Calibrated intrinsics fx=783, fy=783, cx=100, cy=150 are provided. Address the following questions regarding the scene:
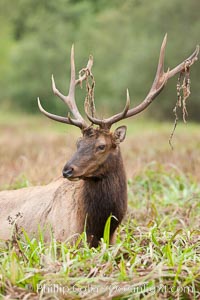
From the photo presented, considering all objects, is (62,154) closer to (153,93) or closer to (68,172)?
(153,93)

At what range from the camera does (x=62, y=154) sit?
44.5ft

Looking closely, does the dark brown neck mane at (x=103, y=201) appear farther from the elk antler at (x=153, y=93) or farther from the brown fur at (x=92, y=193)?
the elk antler at (x=153, y=93)

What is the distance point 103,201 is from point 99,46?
2915 cm

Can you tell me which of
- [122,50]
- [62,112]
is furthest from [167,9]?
[62,112]

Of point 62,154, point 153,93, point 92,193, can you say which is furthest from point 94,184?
point 62,154

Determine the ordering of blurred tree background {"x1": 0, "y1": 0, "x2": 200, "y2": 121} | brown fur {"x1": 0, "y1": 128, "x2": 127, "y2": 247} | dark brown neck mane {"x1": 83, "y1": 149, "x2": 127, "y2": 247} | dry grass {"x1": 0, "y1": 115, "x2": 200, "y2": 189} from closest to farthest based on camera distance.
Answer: brown fur {"x1": 0, "y1": 128, "x2": 127, "y2": 247} < dark brown neck mane {"x1": 83, "y1": 149, "x2": 127, "y2": 247} < dry grass {"x1": 0, "y1": 115, "x2": 200, "y2": 189} < blurred tree background {"x1": 0, "y1": 0, "x2": 200, "y2": 121}

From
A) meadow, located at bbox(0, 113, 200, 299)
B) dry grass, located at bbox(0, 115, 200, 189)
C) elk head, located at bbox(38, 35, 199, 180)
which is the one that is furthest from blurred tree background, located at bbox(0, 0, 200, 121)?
elk head, located at bbox(38, 35, 199, 180)

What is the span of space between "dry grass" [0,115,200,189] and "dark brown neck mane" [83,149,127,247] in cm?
258

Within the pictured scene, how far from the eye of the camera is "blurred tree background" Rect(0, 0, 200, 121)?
2998cm

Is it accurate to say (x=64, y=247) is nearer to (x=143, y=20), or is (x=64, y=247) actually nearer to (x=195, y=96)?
(x=195, y=96)

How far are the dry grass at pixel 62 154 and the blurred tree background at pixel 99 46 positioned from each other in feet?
33.1

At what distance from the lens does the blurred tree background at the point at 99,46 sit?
2998 centimetres

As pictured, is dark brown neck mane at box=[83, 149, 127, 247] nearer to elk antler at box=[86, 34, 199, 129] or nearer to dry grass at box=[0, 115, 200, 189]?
elk antler at box=[86, 34, 199, 129]

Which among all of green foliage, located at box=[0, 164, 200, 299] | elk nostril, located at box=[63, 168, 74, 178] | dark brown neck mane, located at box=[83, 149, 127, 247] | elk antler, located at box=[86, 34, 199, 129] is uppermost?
elk antler, located at box=[86, 34, 199, 129]
